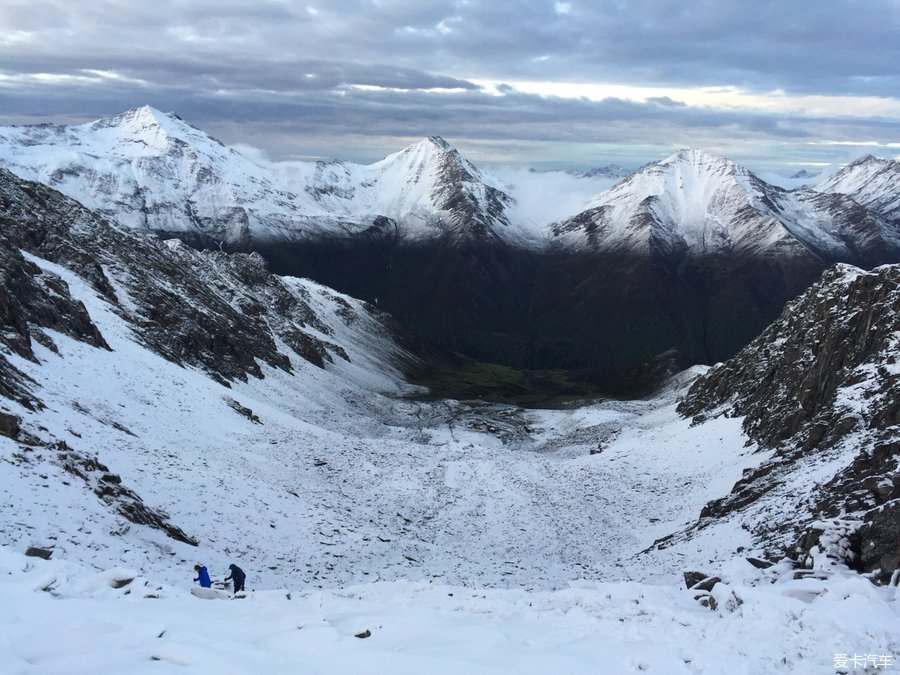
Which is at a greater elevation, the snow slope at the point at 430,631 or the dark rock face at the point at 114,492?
the snow slope at the point at 430,631

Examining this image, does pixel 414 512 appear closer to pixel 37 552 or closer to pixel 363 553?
pixel 363 553

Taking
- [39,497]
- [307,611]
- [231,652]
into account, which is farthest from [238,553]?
[231,652]

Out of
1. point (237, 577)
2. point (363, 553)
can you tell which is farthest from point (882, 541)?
point (363, 553)

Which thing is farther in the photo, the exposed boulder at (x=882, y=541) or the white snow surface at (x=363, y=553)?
the exposed boulder at (x=882, y=541)

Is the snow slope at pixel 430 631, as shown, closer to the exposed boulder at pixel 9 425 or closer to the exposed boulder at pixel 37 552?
the exposed boulder at pixel 37 552

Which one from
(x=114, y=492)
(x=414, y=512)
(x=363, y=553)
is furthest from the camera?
(x=414, y=512)

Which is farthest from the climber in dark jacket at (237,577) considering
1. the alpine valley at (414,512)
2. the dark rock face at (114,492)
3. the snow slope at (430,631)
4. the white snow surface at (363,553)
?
the dark rock face at (114,492)

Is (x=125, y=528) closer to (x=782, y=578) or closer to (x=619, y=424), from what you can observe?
(x=782, y=578)
